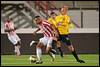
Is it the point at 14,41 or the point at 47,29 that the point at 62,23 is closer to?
the point at 47,29

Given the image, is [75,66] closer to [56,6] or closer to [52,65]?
[52,65]

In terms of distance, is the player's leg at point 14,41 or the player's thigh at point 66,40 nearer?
the player's thigh at point 66,40

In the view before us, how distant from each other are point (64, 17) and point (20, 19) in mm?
11522

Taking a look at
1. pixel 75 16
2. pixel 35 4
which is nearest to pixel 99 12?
pixel 75 16

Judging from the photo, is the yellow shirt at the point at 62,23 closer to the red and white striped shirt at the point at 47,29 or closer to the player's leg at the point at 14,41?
the red and white striped shirt at the point at 47,29

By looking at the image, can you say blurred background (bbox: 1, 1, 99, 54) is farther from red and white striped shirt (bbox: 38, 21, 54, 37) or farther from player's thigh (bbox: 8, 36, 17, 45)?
red and white striped shirt (bbox: 38, 21, 54, 37)

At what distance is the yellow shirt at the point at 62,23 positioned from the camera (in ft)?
80.8

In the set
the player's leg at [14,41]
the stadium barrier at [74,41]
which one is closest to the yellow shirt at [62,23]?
the player's leg at [14,41]

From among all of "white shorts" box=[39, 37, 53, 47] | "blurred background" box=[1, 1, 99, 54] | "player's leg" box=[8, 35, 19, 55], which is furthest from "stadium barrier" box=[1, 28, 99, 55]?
"white shorts" box=[39, 37, 53, 47]

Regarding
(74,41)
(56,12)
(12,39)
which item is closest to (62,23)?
(12,39)

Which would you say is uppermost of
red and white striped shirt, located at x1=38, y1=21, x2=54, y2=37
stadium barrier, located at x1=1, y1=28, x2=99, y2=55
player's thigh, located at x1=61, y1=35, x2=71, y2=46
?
red and white striped shirt, located at x1=38, y1=21, x2=54, y2=37

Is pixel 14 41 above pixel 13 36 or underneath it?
→ underneath

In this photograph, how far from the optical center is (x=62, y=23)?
2502 cm

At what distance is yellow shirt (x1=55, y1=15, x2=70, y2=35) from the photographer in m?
24.6
